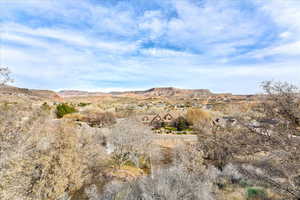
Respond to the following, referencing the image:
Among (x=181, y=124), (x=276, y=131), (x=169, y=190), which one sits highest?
(x=276, y=131)

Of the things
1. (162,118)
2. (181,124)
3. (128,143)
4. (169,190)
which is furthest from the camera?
(162,118)

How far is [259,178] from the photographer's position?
6004 millimetres

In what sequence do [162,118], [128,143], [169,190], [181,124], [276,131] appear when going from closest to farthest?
[276,131] < [169,190] < [128,143] < [181,124] < [162,118]

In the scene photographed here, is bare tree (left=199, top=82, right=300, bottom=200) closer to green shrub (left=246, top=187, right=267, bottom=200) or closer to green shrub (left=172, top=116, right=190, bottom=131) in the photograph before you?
green shrub (left=246, top=187, right=267, bottom=200)

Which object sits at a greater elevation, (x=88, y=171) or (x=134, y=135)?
(x=134, y=135)

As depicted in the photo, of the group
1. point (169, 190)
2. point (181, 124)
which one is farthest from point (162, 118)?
point (169, 190)

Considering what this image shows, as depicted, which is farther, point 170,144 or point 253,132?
point 170,144

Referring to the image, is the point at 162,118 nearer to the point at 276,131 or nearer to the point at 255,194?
the point at 255,194

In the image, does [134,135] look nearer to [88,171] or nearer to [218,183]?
[88,171]

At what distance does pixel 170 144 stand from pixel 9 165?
18.2m

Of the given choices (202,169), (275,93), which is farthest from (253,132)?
(202,169)

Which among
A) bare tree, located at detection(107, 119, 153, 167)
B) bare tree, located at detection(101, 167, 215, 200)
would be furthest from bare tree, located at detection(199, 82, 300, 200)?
bare tree, located at detection(107, 119, 153, 167)

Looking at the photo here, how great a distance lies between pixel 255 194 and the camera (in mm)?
7820

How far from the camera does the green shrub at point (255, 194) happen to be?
7543mm
